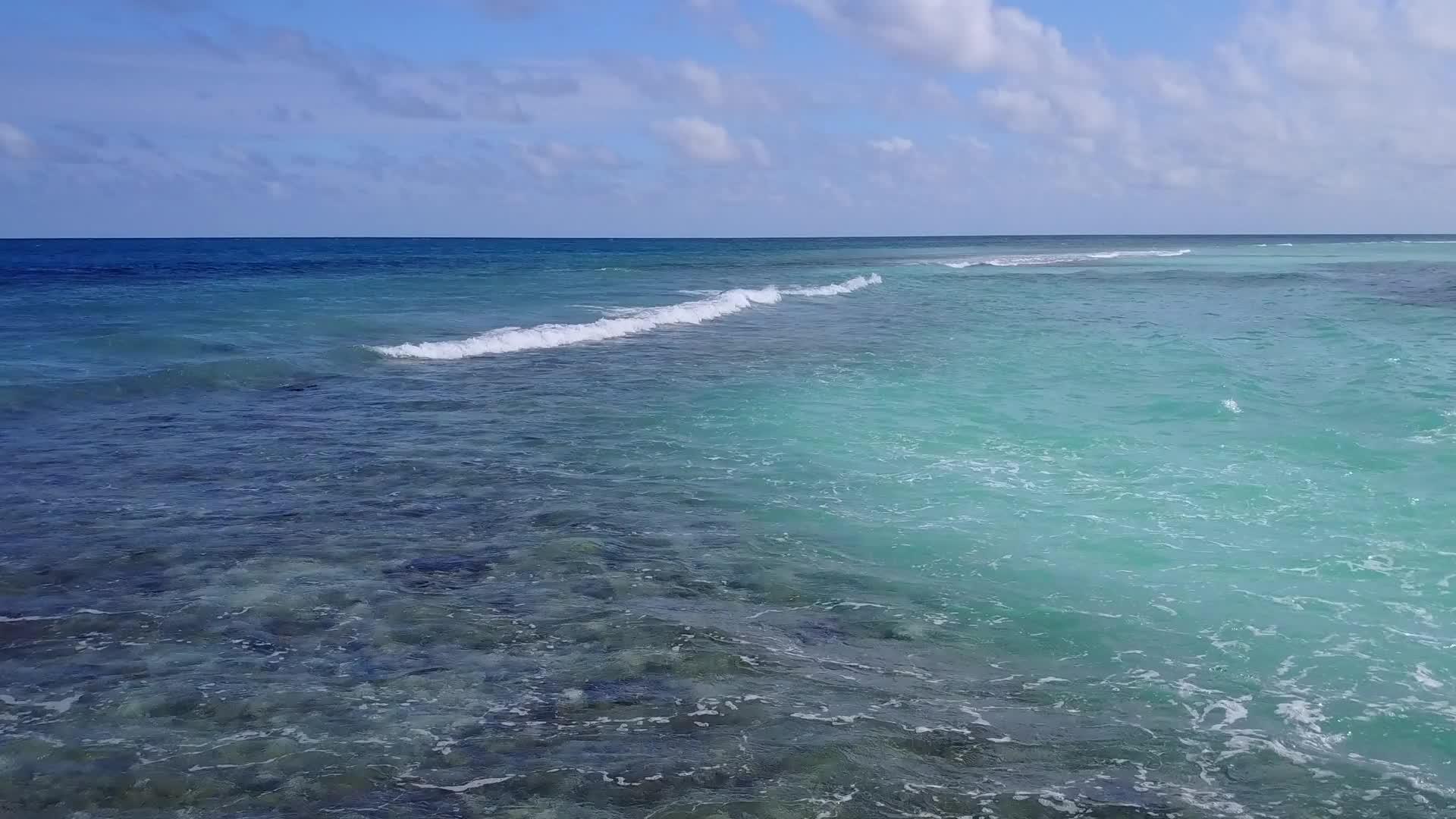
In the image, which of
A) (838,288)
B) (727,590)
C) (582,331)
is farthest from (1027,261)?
(727,590)

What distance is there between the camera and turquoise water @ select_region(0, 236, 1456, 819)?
545cm

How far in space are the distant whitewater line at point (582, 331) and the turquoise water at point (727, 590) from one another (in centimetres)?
298

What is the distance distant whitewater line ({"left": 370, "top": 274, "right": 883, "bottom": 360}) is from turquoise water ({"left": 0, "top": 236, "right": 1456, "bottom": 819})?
298cm

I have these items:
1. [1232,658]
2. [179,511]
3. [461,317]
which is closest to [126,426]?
[179,511]

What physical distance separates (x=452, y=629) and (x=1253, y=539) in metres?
7.13

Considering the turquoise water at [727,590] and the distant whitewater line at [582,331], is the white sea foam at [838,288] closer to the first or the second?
the distant whitewater line at [582,331]

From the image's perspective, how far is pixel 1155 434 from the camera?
1395cm

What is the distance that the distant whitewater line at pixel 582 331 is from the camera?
74.0 ft

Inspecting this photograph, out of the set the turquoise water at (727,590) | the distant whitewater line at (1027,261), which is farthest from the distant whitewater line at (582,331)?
the distant whitewater line at (1027,261)

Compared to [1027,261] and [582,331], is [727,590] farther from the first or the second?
[1027,261]

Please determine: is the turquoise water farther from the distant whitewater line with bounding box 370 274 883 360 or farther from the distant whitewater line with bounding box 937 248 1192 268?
the distant whitewater line with bounding box 937 248 1192 268

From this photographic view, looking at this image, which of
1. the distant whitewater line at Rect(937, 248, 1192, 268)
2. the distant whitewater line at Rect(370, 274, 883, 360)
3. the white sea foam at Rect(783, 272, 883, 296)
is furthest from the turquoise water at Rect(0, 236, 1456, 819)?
the distant whitewater line at Rect(937, 248, 1192, 268)

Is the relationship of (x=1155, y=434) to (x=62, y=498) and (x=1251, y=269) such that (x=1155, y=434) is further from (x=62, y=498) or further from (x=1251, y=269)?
(x=1251, y=269)

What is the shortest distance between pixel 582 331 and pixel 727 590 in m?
19.3
